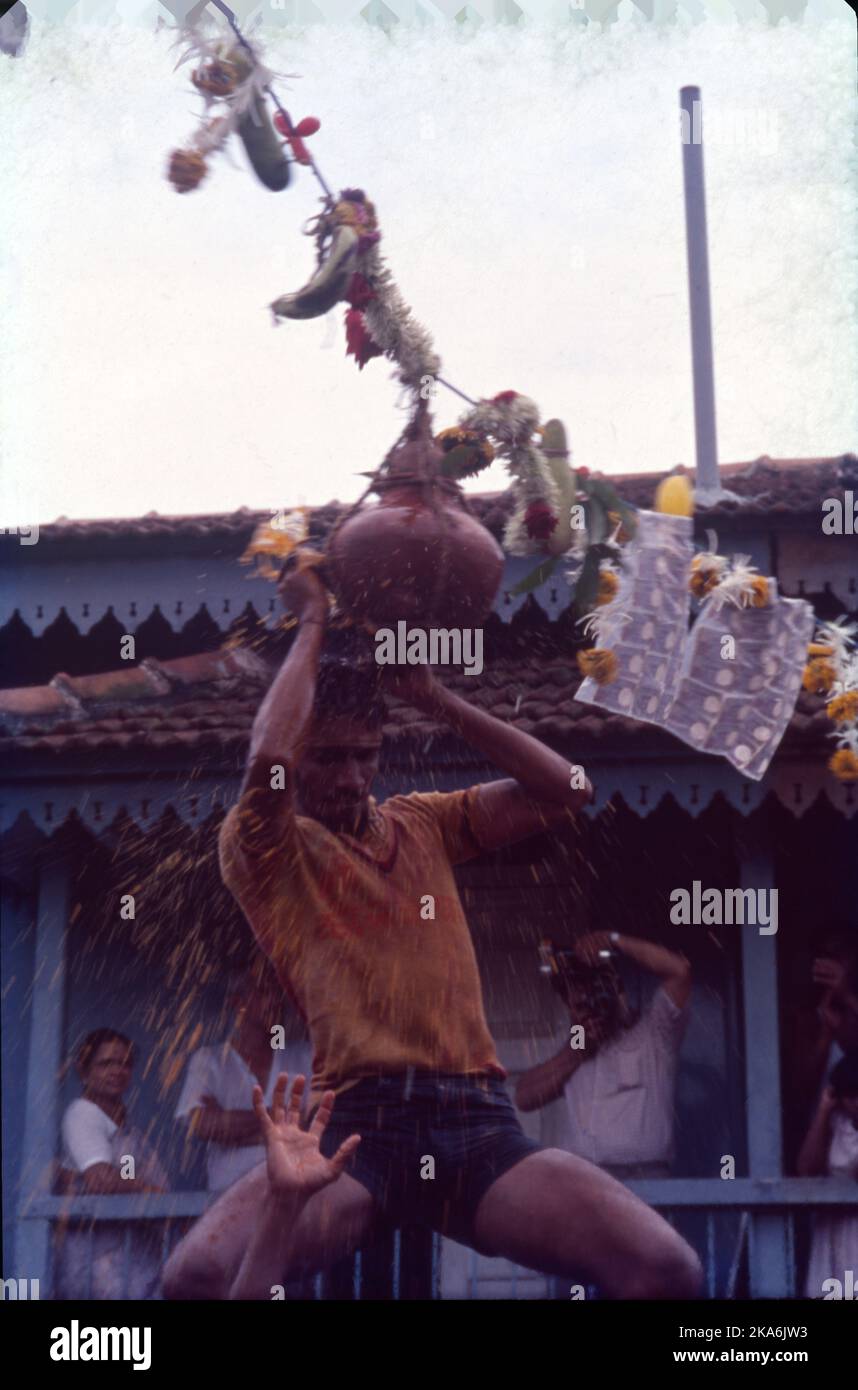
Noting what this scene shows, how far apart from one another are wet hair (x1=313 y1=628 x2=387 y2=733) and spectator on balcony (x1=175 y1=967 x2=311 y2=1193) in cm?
112

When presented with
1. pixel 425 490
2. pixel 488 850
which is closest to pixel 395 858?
pixel 488 850

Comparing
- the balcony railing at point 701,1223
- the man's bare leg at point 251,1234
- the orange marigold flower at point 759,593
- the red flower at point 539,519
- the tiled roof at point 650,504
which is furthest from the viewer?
the tiled roof at point 650,504

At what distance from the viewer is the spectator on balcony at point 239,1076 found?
584 centimetres

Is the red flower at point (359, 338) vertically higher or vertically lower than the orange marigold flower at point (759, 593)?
higher

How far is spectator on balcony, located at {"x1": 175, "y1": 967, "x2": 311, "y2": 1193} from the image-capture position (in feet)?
19.2

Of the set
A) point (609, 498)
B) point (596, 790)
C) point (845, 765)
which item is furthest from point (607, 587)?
point (845, 765)

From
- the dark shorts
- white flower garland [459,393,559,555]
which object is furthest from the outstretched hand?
white flower garland [459,393,559,555]

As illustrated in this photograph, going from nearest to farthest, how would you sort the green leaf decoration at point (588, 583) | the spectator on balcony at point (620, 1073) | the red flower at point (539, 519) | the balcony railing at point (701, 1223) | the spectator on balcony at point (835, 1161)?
1. the red flower at point (539, 519)
2. the green leaf decoration at point (588, 583)
3. the balcony railing at point (701, 1223)
4. the spectator on balcony at point (835, 1161)
5. the spectator on balcony at point (620, 1073)

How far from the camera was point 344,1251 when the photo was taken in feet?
16.6

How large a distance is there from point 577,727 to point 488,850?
3.00ft

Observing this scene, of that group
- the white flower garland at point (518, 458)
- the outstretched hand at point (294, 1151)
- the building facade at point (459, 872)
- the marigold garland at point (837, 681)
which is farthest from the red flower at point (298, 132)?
the outstretched hand at point (294, 1151)

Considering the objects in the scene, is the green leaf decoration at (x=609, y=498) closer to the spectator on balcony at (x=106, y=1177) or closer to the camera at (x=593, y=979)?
the camera at (x=593, y=979)

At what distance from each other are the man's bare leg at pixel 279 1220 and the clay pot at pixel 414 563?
1124mm
